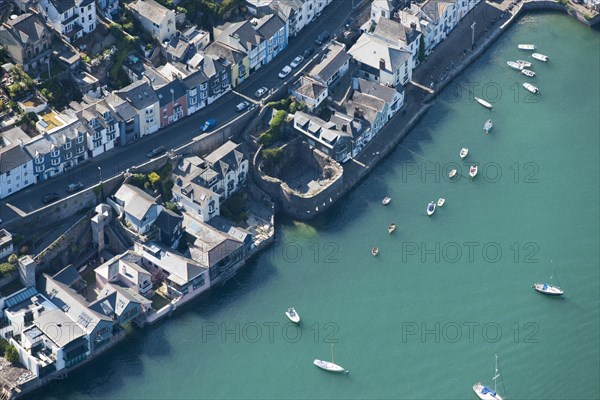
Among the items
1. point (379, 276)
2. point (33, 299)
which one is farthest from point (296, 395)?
point (33, 299)

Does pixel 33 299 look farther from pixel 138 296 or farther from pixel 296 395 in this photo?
pixel 296 395

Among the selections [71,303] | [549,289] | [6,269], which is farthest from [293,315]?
[6,269]

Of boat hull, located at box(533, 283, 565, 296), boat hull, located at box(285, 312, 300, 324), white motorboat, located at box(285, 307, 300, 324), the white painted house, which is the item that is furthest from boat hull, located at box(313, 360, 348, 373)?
the white painted house

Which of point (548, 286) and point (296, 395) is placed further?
point (548, 286)

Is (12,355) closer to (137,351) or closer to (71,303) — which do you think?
(71,303)

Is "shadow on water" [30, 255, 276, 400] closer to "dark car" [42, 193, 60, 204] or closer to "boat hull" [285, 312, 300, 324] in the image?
"boat hull" [285, 312, 300, 324]
